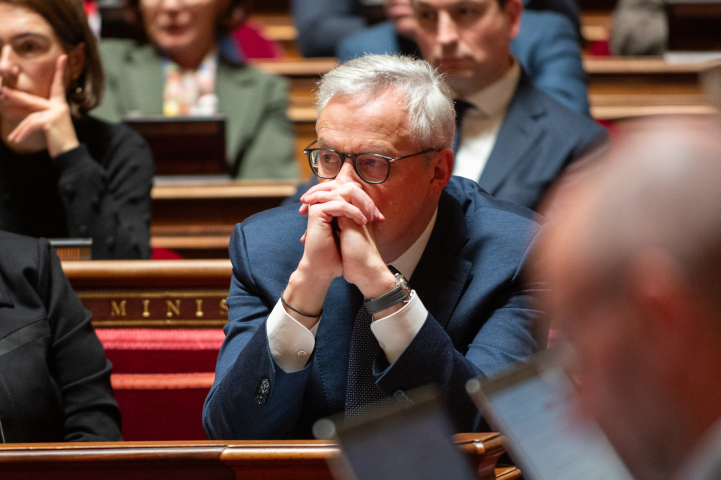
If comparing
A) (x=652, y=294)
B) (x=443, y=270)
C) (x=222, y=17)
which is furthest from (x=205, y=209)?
(x=652, y=294)

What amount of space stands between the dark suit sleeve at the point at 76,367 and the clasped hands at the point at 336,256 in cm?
39

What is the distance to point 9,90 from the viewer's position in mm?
1755

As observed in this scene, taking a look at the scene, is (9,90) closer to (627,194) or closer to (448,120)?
(448,120)

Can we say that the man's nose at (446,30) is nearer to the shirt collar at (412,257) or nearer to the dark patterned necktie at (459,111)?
the dark patterned necktie at (459,111)

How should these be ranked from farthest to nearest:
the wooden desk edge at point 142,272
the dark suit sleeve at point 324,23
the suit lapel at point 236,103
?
the dark suit sleeve at point 324,23 → the suit lapel at point 236,103 → the wooden desk edge at point 142,272

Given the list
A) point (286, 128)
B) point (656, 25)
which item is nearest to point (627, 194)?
point (286, 128)

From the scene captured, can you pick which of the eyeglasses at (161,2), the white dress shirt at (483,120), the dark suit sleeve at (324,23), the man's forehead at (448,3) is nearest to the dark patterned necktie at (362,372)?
the white dress shirt at (483,120)

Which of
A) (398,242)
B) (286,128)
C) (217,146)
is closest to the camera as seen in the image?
(398,242)

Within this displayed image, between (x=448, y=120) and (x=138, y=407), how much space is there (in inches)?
33.3

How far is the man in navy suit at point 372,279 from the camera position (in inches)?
41.8

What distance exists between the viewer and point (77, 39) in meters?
1.86

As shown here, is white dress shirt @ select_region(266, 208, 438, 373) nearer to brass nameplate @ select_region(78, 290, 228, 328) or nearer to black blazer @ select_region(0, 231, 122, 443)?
black blazer @ select_region(0, 231, 122, 443)

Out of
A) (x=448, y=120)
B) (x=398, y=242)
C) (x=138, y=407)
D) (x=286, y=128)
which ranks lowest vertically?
(x=138, y=407)

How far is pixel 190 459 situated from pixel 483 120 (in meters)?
1.40
